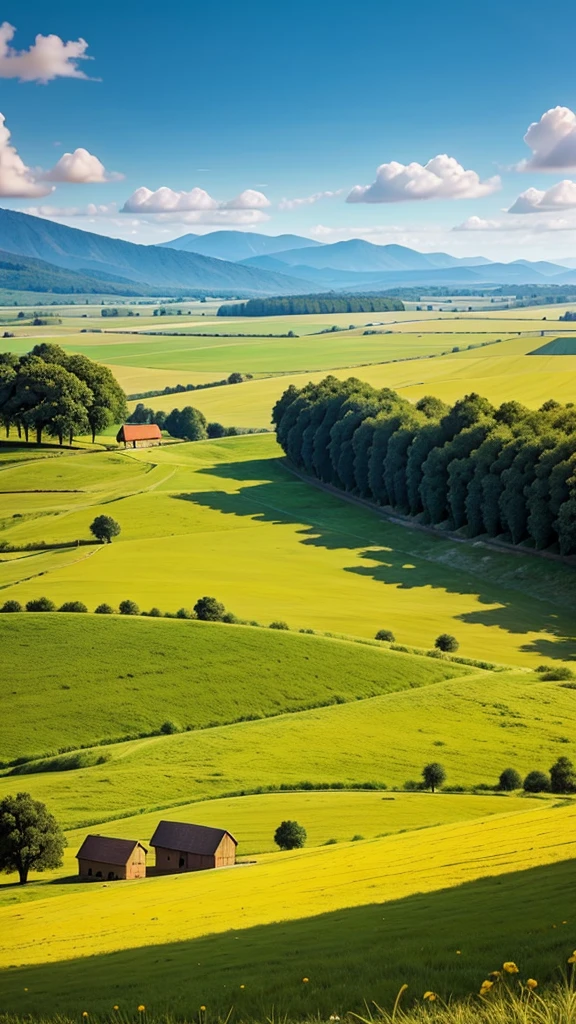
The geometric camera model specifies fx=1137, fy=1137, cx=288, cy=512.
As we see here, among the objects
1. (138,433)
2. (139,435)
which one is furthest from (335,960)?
(138,433)

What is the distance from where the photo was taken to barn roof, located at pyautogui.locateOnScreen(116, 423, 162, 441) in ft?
503

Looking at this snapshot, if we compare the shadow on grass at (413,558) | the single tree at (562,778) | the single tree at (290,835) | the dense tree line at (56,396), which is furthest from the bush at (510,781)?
the dense tree line at (56,396)

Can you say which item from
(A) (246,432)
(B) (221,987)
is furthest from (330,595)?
(A) (246,432)

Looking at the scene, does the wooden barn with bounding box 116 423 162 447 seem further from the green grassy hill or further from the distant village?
the distant village

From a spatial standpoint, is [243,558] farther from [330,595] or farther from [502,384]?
[502,384]

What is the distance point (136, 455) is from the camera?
142m

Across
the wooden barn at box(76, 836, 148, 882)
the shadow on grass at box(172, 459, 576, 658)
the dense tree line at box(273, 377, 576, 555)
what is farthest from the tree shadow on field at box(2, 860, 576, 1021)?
the dense tree line at box(273, 377, 576, 555)

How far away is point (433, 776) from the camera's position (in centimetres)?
5019

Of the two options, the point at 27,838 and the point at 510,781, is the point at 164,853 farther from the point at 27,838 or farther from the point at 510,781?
the point at 510,781

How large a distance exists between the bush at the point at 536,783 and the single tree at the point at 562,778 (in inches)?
9.7

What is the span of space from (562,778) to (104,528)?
62170 mm

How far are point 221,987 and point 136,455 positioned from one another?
5011 inches

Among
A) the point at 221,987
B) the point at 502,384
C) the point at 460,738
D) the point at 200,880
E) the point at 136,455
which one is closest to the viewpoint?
the point at 221,987

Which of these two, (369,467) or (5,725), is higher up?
(369,467)
